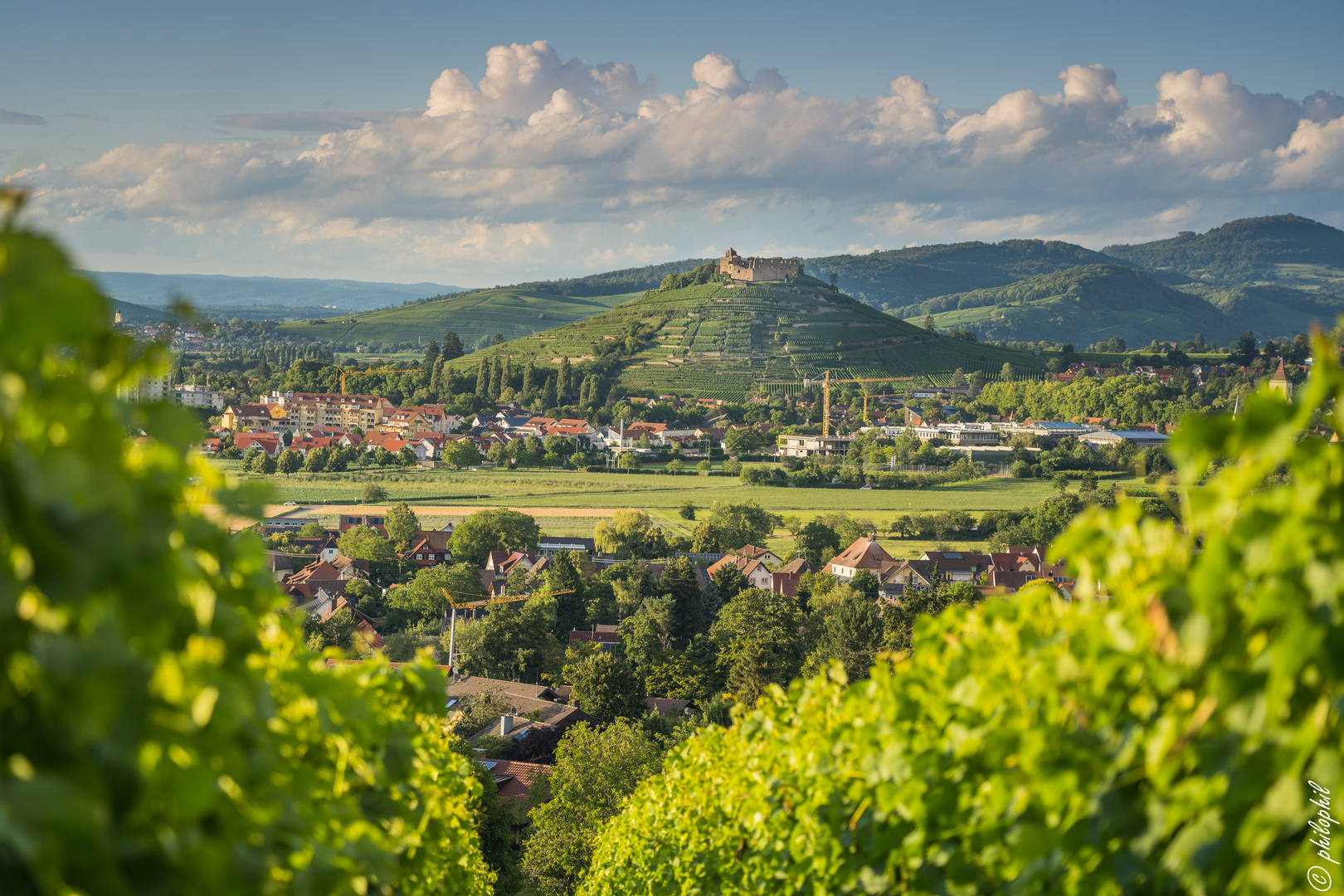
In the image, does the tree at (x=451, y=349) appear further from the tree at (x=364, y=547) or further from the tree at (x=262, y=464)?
the tree at (x=364, y=547)

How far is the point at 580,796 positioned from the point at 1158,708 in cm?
1494

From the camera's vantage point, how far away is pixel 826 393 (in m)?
92.3

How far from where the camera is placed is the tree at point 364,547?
42031 millimetres

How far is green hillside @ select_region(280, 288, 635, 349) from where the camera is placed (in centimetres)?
15938

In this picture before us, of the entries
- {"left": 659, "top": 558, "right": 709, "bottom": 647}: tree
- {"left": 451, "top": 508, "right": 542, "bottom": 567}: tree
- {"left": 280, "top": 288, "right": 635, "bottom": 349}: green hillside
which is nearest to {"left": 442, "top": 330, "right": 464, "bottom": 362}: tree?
{"left": 280, "top": 288, "right": 635, "bottom": 349}: green hillside

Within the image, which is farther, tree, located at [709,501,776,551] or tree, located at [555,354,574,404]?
tree, located at [555,354,574,404]

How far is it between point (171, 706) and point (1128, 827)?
4.78 feet

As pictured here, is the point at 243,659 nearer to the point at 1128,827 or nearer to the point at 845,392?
the point at 1128,827

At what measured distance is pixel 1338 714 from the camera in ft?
4.31

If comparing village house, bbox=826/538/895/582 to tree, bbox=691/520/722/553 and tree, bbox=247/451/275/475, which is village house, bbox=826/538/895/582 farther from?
tree, bbox=247/451/275/475

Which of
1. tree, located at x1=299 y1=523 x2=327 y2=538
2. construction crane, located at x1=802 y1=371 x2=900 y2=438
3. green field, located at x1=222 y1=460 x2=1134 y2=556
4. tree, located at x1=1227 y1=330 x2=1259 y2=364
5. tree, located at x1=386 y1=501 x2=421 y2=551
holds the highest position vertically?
tree, located at x1=1227 y1=330 x2=1259 y2=364

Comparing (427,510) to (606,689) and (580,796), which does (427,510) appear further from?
(580,796)

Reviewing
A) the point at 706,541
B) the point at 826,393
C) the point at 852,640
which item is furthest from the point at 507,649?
the point at 826,393

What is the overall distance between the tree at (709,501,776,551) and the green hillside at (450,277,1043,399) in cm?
4824
